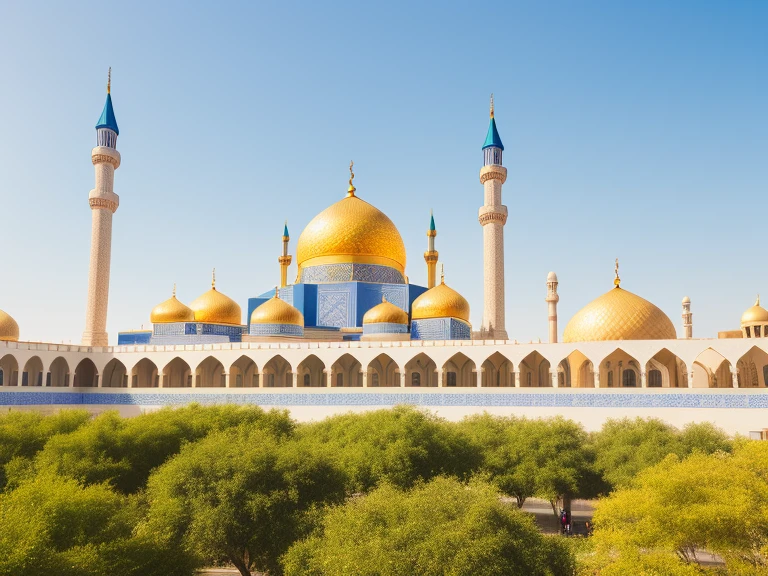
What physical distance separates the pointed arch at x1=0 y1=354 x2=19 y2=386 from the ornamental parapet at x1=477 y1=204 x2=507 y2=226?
1690cm

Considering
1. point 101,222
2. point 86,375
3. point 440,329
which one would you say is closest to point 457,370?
point 440,329

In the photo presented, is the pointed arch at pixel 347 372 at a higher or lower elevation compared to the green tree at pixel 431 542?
higher

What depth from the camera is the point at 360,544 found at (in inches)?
319

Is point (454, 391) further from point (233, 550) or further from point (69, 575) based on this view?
point (69, 575)

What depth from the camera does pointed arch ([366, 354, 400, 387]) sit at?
23.7 m

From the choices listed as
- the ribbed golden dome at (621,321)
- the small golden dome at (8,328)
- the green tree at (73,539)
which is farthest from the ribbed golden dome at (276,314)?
the green tree at (73,539)

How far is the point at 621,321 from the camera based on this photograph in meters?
19.6

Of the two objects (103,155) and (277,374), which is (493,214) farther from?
(103,155)

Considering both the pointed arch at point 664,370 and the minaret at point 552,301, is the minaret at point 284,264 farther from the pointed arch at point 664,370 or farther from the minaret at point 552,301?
the pointed arch at point 664,370

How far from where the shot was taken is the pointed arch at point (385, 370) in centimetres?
2369

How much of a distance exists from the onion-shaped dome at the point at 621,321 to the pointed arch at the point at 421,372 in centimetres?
511

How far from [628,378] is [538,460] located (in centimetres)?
646

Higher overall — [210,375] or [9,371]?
[9,371]

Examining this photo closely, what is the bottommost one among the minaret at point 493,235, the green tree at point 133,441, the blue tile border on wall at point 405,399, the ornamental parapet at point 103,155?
the green tree at point 133,441
